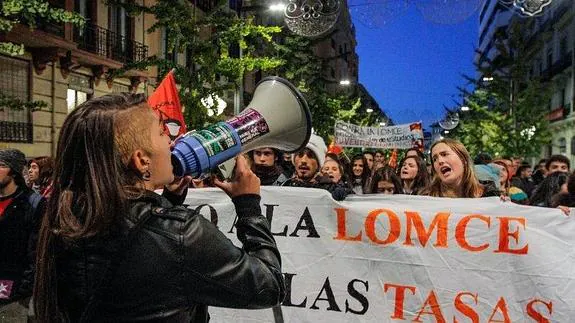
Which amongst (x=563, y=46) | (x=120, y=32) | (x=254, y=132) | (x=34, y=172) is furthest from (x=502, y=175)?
(x=563, y=46)

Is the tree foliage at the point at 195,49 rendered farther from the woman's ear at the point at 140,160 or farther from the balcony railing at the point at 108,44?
the woman's ear at the point at 140,160

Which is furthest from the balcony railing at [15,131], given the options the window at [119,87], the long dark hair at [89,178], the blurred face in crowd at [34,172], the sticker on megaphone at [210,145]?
the long dark hair at [89,178]

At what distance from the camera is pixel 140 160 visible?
1.49 meters

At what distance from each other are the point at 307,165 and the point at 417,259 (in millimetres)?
1978

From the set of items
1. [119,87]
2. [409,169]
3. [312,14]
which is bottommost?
[409,169]

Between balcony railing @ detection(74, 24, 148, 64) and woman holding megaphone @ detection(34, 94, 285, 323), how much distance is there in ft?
51.7

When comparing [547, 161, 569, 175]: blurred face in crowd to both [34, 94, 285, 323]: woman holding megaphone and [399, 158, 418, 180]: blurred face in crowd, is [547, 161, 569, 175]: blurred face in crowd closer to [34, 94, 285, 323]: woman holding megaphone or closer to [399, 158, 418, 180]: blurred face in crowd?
[399, 158, 418, 180]: blurred face in crowd

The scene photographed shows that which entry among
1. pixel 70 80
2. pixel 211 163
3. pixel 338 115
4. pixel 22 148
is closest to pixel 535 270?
pixel 211 163

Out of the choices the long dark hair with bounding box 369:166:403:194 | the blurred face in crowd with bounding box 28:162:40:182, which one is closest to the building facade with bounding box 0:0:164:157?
the blurred face in crowd with bounding box 28:162:40:182

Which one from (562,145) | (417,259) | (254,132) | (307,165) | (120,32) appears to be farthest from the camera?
(562,145)

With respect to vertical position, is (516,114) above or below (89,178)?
above

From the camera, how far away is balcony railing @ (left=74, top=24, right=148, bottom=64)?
54.3 feet

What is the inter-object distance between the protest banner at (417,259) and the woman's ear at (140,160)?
6.94ft

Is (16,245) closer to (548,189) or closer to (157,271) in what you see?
(157,271)
